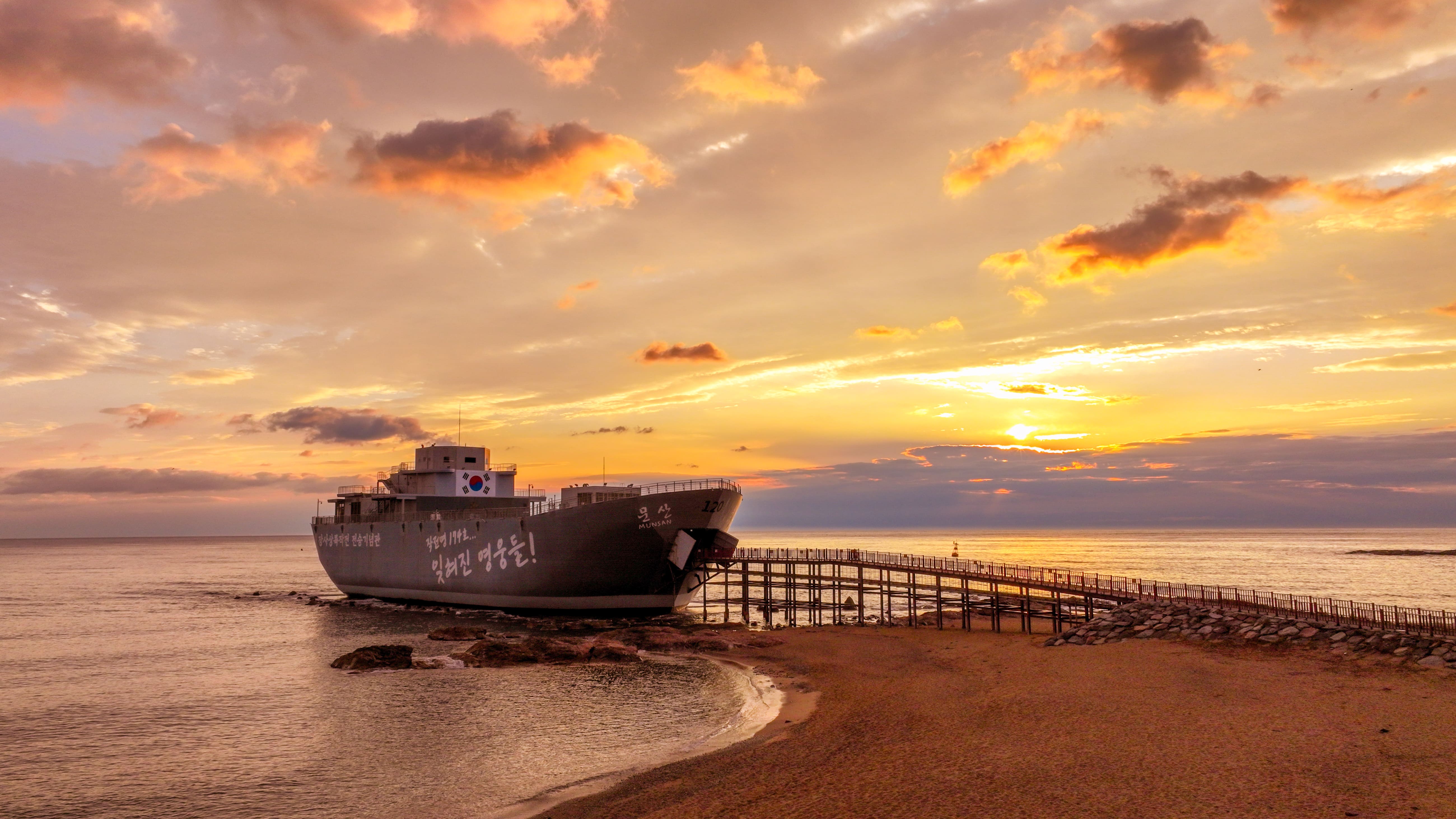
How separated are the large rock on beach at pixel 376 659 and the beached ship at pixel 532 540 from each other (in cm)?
1253

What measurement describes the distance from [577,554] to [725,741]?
26920mm

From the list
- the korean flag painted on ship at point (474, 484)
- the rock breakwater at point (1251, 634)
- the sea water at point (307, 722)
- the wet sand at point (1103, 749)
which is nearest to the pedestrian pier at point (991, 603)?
the rock breakwater at point (1251, 634)

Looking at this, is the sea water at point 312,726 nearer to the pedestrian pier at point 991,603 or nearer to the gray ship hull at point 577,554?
the gray ship hull at point 577,554

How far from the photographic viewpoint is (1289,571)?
102 metres

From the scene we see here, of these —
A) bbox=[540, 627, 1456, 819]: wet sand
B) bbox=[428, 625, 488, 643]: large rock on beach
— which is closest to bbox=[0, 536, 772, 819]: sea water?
bbox=[428, 625, 488, 643]: large rock on beach

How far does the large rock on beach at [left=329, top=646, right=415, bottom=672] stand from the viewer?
3344cm

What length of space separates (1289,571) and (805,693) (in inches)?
3950

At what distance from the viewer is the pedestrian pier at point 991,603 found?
31.4 metres

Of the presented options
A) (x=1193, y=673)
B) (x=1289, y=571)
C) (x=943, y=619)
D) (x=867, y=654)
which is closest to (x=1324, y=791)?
(x=1193, y=673)

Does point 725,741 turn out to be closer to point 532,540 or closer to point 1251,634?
point 1251,634

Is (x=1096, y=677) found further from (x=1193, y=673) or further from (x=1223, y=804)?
(x=1223, y=804)

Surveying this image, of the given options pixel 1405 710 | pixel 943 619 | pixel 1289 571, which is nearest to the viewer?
pixel 1405 710

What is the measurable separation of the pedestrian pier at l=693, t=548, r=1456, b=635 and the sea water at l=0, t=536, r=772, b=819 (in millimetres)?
16572

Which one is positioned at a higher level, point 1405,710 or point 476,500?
point 476,500
